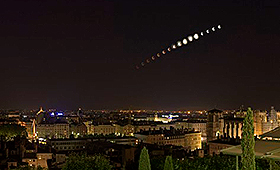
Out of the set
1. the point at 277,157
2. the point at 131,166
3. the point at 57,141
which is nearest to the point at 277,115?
the point at 57,141

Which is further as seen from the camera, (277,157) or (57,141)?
(57,141)

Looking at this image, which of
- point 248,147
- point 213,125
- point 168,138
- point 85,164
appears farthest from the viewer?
point 168,138

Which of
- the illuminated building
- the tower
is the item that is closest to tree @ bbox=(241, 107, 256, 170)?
the illuminated building

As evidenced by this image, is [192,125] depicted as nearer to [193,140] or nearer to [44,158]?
[193,140]

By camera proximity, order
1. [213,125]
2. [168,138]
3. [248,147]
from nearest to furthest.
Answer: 1. [248,147]
2. [213,125]
3. [168,138]

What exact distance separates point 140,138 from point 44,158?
38.9 metres

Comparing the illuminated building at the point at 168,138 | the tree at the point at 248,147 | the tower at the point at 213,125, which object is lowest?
the illuminated building at the point at 168,138

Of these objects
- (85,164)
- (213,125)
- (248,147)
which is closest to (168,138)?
(213,125)

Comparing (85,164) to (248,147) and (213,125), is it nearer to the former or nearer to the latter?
(248,147)

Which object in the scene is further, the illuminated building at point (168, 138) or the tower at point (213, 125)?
the illuminated building at point (168, 138)

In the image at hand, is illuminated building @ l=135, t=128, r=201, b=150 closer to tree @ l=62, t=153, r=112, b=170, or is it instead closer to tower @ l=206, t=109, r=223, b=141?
tower @ l=206, t=109, r=223, b=141

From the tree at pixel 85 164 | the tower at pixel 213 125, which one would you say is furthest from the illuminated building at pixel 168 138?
the tree at pixel 85 164

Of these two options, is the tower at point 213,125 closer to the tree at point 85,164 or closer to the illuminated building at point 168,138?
the illuminated building at point 168,138

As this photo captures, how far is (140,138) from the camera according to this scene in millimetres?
66062
